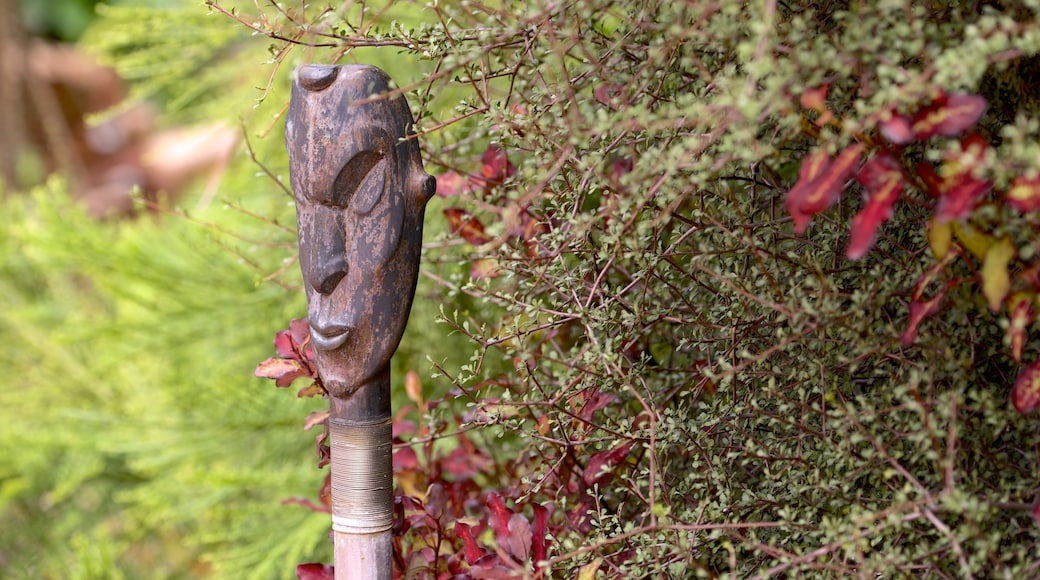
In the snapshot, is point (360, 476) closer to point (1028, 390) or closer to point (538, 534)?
point (538, 534)

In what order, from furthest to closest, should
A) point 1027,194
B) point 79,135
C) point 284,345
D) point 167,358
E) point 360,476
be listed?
point 79,135, point 167,358, point 284,345, point 360,476, point 1027,194

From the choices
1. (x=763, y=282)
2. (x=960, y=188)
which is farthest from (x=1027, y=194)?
(x=763, y=282)

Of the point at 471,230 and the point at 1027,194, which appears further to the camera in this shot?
the point at 471,230

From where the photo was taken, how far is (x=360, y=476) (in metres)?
0.83

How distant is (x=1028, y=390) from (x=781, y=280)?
250mm

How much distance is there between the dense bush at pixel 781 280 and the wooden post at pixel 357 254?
60mm

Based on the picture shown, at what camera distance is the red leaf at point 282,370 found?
2.91 feet

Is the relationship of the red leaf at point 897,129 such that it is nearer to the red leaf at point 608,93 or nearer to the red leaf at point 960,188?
the red leaf at point 960,188

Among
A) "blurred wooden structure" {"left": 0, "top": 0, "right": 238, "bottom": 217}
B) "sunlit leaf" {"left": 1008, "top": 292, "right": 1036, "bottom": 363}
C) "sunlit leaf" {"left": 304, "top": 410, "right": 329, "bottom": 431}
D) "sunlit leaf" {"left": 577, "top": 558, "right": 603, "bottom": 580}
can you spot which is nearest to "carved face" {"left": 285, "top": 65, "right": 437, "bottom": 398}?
"sunlit leaf" {"left": 304, "top": 410, "right": 329, "bottom": 431}

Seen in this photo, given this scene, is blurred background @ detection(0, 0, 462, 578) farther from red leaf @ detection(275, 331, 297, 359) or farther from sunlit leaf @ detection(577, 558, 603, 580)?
sunlit leaf @ detection(577, 558, 603, 580)

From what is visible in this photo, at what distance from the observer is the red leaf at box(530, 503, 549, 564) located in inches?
31.0

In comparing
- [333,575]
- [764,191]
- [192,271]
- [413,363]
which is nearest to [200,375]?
[192,271]

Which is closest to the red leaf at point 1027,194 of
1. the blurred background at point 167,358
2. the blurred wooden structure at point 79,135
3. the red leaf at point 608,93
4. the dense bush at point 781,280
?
the dense bush at point 781,280

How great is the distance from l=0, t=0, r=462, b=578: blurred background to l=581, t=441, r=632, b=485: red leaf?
23.2 inches
